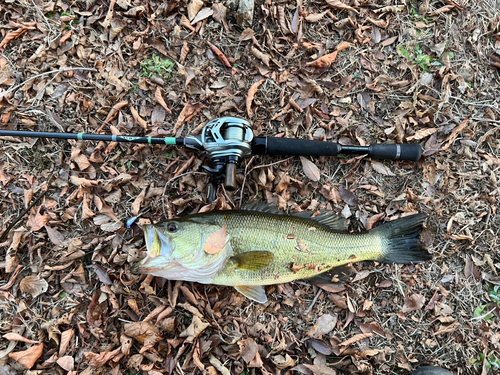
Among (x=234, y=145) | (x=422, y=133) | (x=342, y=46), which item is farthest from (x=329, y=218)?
(x=342, y=46)

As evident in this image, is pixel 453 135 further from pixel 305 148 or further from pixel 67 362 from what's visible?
pixel 67 362

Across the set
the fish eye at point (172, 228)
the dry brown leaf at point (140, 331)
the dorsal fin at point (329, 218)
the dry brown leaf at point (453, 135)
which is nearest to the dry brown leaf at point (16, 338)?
the dry brown leaf at point (140, 331)

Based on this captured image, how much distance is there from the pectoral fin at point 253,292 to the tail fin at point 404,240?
1260 millimetres

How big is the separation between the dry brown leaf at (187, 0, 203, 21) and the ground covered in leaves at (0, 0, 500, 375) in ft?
0.05

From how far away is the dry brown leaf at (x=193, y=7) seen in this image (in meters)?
3.46

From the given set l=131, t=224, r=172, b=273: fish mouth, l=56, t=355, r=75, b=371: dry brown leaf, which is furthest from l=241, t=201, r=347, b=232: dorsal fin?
l=56, t=355, r=75, b=371: dry brown leaf

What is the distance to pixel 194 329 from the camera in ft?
9.99

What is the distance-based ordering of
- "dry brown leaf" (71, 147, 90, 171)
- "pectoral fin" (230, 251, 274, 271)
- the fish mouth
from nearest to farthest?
the fish mouth → "pectoral fin" (230, 251, 274, 271) → "dry brown leaf" (71, 147, 90, 171)

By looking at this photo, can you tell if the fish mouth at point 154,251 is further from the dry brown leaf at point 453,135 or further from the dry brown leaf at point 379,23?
the dry brown leaf at point 379,23

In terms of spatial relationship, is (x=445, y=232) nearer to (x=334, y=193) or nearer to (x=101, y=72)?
(x=334, y=193)

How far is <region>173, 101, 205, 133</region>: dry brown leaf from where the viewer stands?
335 cm

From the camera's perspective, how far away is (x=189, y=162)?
3.29 metres

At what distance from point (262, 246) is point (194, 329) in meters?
1.10

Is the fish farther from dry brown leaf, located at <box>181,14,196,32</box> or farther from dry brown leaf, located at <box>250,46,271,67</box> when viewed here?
dry brown leaf, located at <box>181,14,196,32</box>
